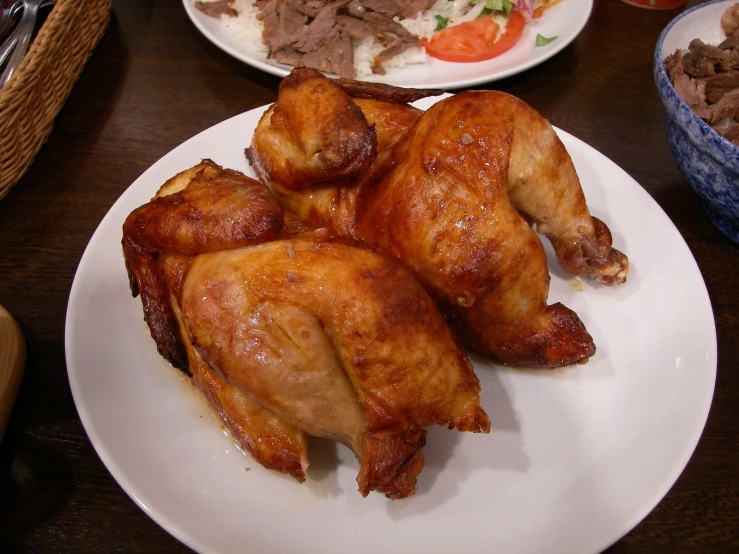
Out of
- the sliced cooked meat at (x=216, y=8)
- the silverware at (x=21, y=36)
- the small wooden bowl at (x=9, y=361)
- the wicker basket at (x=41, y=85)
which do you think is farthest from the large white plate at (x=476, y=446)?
the sliced cooked meat at (x=216, y=8)

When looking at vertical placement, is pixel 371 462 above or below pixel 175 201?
below

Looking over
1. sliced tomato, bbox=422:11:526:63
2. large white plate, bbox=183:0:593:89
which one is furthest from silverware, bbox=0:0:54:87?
sliced tomato, bbox=422:11:526:63

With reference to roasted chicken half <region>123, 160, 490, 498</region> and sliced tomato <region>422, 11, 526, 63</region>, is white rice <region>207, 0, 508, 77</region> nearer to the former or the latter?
sliced tomato <region>422, 11, 526, 63</region>

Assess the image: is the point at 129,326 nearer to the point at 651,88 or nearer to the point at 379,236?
the point at 379,236

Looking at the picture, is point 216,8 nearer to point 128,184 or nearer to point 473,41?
point 128,184

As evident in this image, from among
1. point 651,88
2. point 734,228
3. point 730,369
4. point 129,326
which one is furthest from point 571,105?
point 129,326

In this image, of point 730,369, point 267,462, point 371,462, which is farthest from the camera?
point 730,369

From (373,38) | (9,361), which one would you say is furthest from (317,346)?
(373,38)
